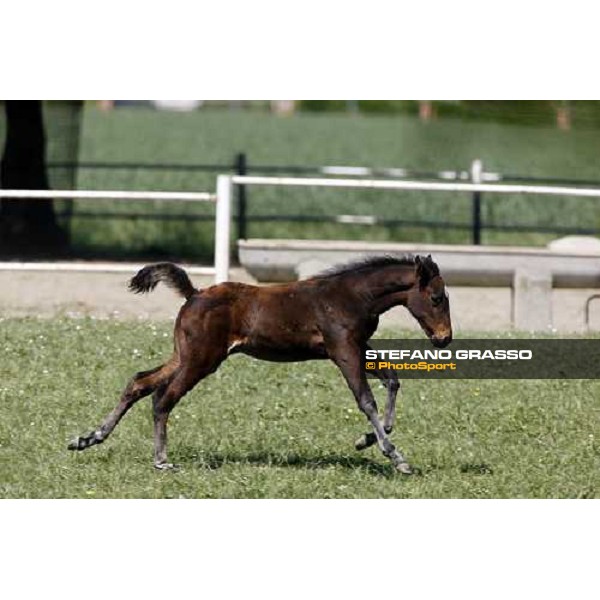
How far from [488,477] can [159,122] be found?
3519 cm

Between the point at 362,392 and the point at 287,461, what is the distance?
743mm

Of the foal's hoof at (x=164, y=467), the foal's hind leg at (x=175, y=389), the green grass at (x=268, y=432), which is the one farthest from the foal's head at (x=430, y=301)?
the foal's hoof at (x=164, y=467)

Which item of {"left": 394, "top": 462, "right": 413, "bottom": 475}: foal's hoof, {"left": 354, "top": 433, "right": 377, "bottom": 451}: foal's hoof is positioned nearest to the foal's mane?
{"left": 354, "top": 433, "right": 377, "bottom": 451}: foal's hoof

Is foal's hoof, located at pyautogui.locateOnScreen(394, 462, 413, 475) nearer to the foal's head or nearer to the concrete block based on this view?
the foal's head

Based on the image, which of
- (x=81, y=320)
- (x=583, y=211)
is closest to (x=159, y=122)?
(x=583, y=211)

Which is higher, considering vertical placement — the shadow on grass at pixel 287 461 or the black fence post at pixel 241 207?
the black fence post at pixel 241 207

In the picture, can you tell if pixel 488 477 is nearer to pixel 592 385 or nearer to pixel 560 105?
pixel 592 385

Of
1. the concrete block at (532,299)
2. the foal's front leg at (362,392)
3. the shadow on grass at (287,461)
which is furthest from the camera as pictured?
the concrete block at (532,299)

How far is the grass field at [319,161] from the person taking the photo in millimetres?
18609

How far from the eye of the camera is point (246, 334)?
808 cm

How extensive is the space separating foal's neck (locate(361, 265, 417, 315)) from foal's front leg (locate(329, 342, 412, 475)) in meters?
0.27

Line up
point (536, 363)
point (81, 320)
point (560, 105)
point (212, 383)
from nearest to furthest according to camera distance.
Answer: point (212, 383) → point (536, 363) → point (81, 320) → point (560, 105)

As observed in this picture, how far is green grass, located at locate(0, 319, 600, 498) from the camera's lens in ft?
26.2

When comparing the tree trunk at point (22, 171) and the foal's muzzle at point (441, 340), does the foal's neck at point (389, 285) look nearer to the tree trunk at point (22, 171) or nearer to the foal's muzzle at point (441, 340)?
the foal's muzzle at point (441, 340)
